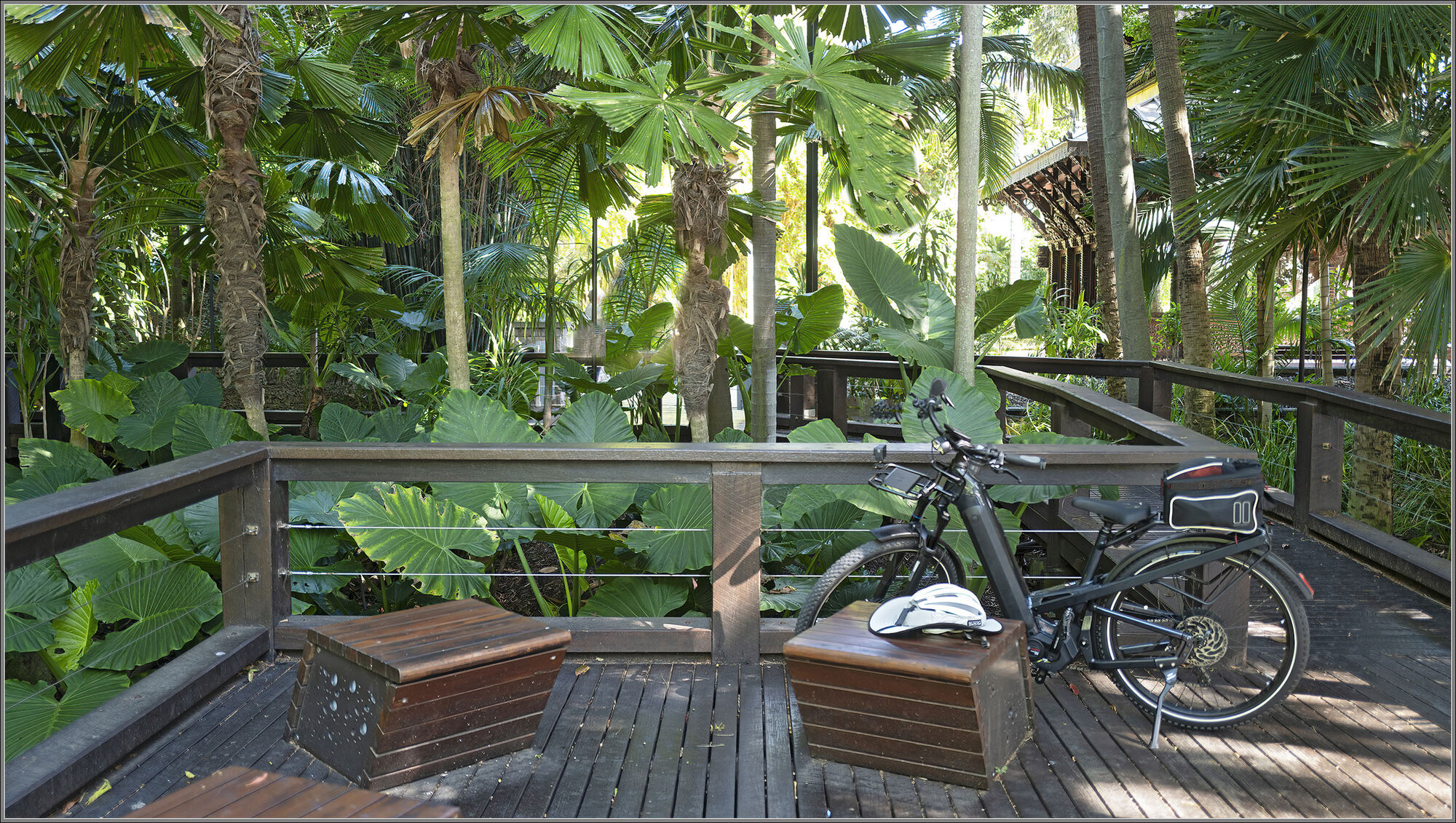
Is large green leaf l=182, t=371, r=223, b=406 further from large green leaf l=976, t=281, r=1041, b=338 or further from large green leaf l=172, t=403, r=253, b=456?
large green leaf l=976, t=281, r=1041, b=338

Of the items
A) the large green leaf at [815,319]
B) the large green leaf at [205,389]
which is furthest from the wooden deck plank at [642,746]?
the large green leaf at [205,389]

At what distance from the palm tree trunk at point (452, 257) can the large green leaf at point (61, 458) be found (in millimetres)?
1734

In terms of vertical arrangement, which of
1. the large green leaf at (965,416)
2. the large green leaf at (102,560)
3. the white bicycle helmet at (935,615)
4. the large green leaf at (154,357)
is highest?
the large green leaf at (154,357)

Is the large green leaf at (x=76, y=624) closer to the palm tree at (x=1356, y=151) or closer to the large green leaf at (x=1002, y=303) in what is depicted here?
the large green leaf at (x=1002, y=303)

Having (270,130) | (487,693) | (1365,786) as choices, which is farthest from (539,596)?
(270,130)

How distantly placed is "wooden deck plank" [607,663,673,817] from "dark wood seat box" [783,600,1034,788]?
1.36ft

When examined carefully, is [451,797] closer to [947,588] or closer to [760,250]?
[947,588]

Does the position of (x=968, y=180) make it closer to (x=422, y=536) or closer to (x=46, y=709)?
(x=422, y=536)

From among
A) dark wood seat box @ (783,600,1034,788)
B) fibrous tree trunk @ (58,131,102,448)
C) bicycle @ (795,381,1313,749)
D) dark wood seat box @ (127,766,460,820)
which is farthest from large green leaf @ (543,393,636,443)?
fibrous tree trunk @ (58,131,102,448)

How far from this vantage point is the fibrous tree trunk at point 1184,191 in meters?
6.47

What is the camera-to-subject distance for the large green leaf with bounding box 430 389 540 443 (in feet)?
12.2

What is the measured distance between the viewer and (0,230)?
2.61m

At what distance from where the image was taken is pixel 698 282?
4.87 meters

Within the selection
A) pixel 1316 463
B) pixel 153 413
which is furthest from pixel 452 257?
pixel 1316 463
